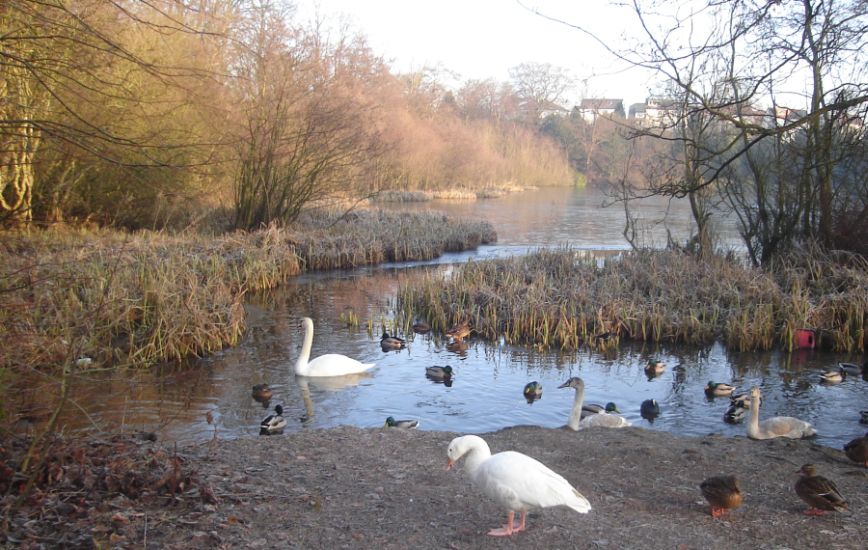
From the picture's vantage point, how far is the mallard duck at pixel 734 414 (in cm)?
859

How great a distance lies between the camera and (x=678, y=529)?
4.76 m

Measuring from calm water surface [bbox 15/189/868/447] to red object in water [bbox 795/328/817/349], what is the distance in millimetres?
280

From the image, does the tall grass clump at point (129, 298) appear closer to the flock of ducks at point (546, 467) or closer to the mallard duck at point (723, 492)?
the flock of ducks at point (546, 467)

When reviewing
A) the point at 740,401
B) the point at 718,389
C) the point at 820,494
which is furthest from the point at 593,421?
the point at 820,494

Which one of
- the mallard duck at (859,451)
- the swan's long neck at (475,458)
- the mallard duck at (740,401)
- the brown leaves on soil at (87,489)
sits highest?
the swan's long neck at (475,458)

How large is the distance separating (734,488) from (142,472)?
4147 millimetres

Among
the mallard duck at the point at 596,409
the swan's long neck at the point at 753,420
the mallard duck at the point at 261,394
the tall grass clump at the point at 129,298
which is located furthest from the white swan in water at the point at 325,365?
the swan's long neck at the point at 753,420

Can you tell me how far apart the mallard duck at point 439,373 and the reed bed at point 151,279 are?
11.4ft

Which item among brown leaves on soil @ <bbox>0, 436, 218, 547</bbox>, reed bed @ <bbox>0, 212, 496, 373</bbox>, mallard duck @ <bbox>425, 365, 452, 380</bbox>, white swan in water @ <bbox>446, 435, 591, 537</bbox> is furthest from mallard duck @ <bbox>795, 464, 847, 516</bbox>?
mallard duck @ <bbox>425, 365, 452, 380</bbox>

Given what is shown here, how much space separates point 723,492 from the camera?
490cm

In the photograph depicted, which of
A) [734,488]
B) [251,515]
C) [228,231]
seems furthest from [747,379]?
[228,231]

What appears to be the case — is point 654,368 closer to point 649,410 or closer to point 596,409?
point 649,410

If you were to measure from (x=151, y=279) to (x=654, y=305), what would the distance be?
29.2 feet

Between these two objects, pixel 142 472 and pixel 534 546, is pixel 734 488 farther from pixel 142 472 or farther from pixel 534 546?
pixel 142 472
